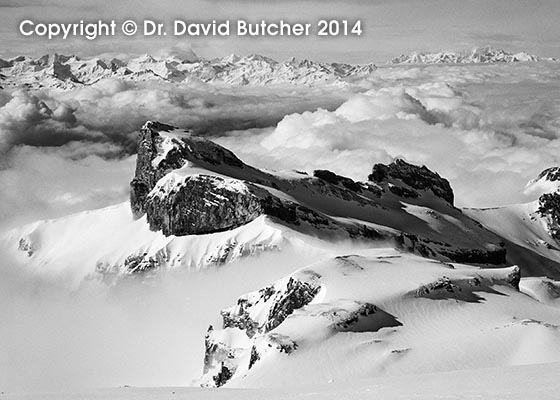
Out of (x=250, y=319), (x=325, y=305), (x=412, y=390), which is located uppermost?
(x=412, y=390)

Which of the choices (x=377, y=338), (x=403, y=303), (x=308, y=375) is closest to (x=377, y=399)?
(x=308, y=375)

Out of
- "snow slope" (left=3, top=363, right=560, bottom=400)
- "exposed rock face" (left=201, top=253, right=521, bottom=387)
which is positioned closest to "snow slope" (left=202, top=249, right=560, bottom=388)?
"exposed rock face" (left=201, top=253, right=521, bottom=387)

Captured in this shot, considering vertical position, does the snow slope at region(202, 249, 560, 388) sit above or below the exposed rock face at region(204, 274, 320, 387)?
above

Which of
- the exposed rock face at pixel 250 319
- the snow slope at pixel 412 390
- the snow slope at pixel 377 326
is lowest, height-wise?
the exposed rock face at pixel 250 319

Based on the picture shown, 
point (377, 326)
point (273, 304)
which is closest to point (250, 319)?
point (273, 304)

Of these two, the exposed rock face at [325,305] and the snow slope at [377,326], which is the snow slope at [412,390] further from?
the exposed rock face at [325,305]

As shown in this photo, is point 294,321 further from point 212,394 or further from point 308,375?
point 212,394

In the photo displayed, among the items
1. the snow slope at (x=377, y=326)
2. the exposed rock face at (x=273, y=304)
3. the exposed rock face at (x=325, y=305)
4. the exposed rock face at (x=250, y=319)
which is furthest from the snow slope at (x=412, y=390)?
the exposed rock face at (x=273, y=304)

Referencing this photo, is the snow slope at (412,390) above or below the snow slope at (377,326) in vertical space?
above

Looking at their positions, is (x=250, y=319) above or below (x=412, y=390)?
below

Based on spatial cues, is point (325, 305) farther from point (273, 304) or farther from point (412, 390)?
point (412, 390)

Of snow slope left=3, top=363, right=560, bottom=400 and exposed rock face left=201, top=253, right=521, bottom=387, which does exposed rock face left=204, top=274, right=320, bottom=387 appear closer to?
exposed rock face left=201, top=253, right=521, bottom=387
